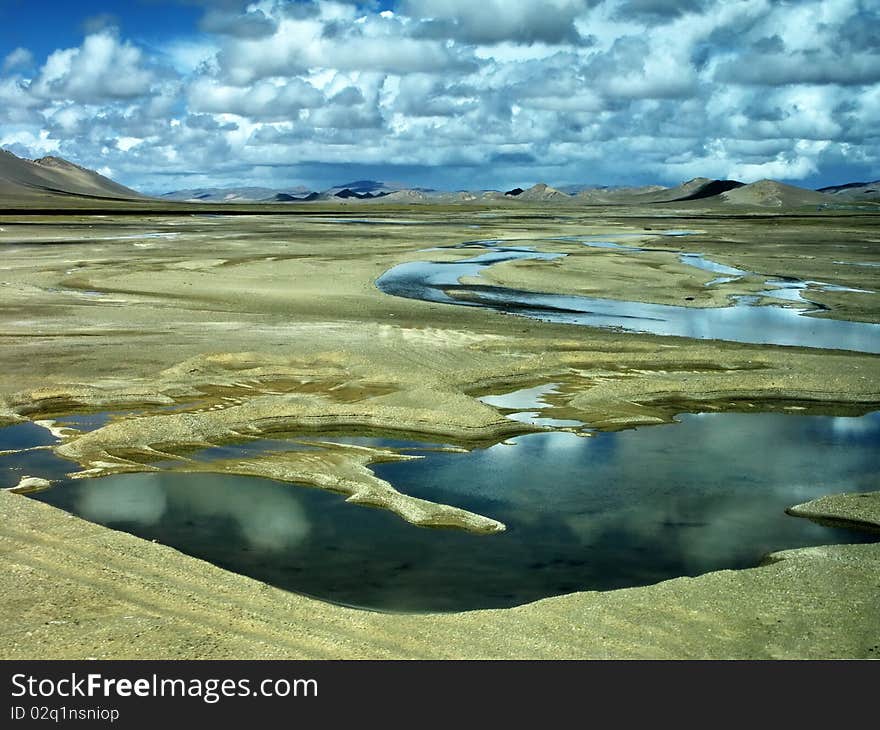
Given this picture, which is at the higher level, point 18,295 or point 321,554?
point 18,295

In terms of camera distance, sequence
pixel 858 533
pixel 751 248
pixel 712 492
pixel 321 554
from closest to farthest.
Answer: pixel 321 554 < pixel 858 533 < pixel 712 492 < pixel 751 248

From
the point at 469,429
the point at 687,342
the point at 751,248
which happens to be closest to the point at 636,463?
the point at 469,429

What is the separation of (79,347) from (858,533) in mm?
16418

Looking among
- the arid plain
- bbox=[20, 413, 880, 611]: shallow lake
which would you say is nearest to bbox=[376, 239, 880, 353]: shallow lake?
the arid plain

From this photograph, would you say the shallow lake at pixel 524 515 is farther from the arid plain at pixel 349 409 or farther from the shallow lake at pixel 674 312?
the shallow lake at pixel 674 312

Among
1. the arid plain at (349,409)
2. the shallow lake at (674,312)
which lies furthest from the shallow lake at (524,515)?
the shallow lake at (674,312)

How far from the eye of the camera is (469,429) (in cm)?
1517

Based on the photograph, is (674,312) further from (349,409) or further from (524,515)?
(524,515)

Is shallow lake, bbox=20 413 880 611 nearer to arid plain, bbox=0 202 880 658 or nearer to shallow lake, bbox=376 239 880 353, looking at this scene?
arid plain, bbox=0 202 880 658

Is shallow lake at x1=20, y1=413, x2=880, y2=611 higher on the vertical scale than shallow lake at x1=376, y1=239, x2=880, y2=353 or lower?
lower
